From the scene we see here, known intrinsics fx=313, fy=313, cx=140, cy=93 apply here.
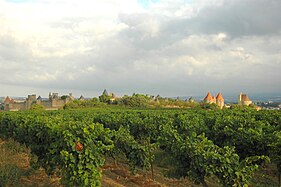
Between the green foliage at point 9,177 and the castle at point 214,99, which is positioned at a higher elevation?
the castle at point 214,99

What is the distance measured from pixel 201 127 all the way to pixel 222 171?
764 cm

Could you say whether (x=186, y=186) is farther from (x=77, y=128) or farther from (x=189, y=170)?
(x=77, y=128)

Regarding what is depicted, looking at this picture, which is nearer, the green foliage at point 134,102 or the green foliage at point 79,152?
the green foliage at point 79,152

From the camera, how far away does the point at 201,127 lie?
49.5 ft

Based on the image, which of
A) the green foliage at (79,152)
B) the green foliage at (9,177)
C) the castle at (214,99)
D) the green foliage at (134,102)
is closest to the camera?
the green foliage at (79,152)

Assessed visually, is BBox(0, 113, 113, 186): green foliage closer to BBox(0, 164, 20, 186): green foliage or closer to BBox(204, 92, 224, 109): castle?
BBox(0, 164, 20, 186): green foliage

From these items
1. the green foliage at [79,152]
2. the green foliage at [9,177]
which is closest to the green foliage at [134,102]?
the green foliage at [9,177]

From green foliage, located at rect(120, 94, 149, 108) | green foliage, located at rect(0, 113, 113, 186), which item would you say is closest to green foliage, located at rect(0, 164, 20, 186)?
green foliage, located at rect(0, 113, 113, 186)

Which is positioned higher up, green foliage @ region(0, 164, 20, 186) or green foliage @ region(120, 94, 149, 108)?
green foliage @ region(120, 94, 149, 108)

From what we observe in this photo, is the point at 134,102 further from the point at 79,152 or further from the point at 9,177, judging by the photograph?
the point at 79,152

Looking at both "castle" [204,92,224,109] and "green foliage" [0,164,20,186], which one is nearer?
"green foliage" [0,164,20,186]

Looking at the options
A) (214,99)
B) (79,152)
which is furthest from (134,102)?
(79,152)

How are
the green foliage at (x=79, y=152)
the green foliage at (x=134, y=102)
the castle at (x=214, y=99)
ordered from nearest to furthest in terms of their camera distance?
the green foliage at (x=79, y=152) < the green foliage at (x=134, y=102) < the castle at (x=214, y=99)

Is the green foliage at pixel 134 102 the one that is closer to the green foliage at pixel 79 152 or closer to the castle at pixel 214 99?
the castle at pixel 214 99
